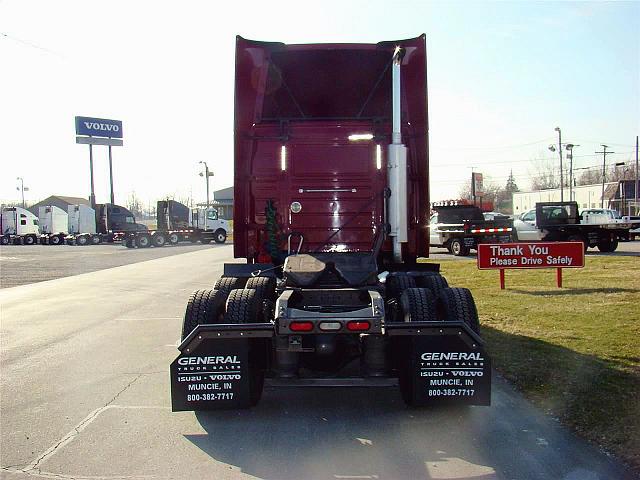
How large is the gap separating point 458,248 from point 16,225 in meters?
48.1

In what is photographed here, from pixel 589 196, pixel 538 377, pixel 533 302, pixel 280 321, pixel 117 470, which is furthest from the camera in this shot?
pixel 589 196

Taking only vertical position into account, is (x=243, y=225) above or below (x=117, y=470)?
above

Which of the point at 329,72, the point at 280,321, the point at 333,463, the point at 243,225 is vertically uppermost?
the point at 329,72

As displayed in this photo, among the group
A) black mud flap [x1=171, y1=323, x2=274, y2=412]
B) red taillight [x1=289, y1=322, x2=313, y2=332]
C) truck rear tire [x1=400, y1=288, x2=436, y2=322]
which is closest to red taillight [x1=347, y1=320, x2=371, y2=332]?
red taillight [x1=289, y1=322, x2=313, y2=332]

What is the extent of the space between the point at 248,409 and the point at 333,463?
4.52 ft

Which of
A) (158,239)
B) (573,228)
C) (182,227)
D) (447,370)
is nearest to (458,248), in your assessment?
(573,228)

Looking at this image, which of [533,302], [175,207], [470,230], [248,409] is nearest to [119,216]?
[175,207]

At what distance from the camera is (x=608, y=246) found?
23.8 m

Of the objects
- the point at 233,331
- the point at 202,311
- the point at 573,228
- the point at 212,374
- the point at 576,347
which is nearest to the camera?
the point at 233,331

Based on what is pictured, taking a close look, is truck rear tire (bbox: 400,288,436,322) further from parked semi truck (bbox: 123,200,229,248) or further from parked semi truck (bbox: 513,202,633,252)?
parked semi truck (bbox: 123,200,229,248)

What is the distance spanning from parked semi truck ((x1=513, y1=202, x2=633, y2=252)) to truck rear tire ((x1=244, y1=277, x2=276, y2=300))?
20.0m

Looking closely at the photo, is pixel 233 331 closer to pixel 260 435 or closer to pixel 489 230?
pixel 260 435

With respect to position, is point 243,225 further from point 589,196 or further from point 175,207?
point 589,196

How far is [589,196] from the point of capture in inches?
2717
